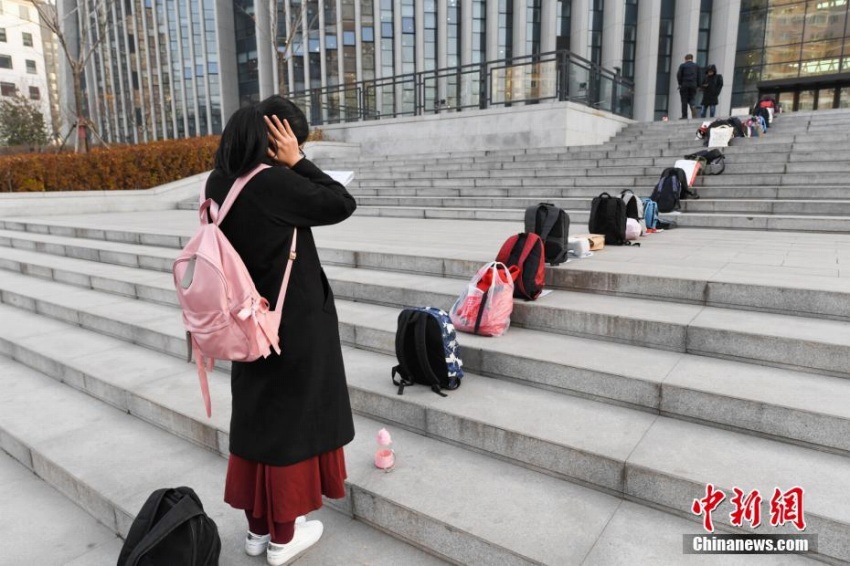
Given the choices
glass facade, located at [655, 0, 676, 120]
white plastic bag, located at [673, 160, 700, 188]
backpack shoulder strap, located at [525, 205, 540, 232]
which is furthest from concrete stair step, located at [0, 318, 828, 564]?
glass facade, located at [655, 0, 676, 120]

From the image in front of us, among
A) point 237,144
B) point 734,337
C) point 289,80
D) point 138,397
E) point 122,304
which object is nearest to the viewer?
point 237,144

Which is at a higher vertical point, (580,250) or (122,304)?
(580,250)

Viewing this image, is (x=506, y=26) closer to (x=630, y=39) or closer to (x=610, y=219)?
(x=630, y=39)

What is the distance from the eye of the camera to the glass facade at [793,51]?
86.1 ft

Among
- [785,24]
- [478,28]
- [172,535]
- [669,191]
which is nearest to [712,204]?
[669,191]

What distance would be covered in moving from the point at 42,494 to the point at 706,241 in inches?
259

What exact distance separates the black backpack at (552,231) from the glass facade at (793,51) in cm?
3019

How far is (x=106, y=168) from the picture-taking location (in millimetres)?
13930

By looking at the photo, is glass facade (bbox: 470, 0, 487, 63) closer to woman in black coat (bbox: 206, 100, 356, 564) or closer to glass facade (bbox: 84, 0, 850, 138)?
glass facade (bbox: 84, 0, 850, 138)

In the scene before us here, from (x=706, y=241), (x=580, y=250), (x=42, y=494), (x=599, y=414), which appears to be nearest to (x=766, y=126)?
(x=706, y=241)

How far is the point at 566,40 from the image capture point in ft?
108

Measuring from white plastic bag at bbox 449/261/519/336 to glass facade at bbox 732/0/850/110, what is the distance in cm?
3135

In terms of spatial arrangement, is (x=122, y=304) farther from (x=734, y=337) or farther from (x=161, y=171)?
(x=161, y=171)

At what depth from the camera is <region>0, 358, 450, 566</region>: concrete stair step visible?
245 cm
